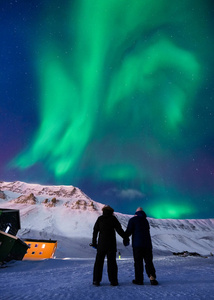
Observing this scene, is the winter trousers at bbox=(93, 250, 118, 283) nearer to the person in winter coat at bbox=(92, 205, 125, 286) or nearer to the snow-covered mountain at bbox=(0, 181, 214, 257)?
the person in winter coat at bbox=(92, 205, 125, 286)

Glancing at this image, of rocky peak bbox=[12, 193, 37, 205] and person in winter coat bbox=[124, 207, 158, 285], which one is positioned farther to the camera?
rocky peak bbox=[12, 193, 37, 205]

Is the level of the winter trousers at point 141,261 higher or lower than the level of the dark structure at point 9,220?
lower

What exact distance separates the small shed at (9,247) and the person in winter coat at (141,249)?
12.4 meters

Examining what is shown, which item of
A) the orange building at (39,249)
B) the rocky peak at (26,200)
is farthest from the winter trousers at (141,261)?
the rocky peak at (26,200)

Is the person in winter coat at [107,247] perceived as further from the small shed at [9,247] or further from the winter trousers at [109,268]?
the small shed at [9,247]

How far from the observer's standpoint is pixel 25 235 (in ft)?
279

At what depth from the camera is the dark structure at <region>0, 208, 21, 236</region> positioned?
17.6m

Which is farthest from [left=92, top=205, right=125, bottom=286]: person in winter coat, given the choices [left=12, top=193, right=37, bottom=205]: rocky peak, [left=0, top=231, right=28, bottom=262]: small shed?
[left=12, top=193, right=37, bottom=205]: rocky peak

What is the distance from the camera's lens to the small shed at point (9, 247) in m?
14.0

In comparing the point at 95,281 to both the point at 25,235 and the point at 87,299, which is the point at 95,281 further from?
the point at 25,235

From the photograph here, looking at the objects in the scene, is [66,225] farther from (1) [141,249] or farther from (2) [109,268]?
(2) [109,268]

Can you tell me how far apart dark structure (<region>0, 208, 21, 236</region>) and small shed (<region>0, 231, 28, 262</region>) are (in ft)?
5.51

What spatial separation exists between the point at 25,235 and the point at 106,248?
93.7 metres

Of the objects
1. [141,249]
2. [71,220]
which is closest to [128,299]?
[141,249]
